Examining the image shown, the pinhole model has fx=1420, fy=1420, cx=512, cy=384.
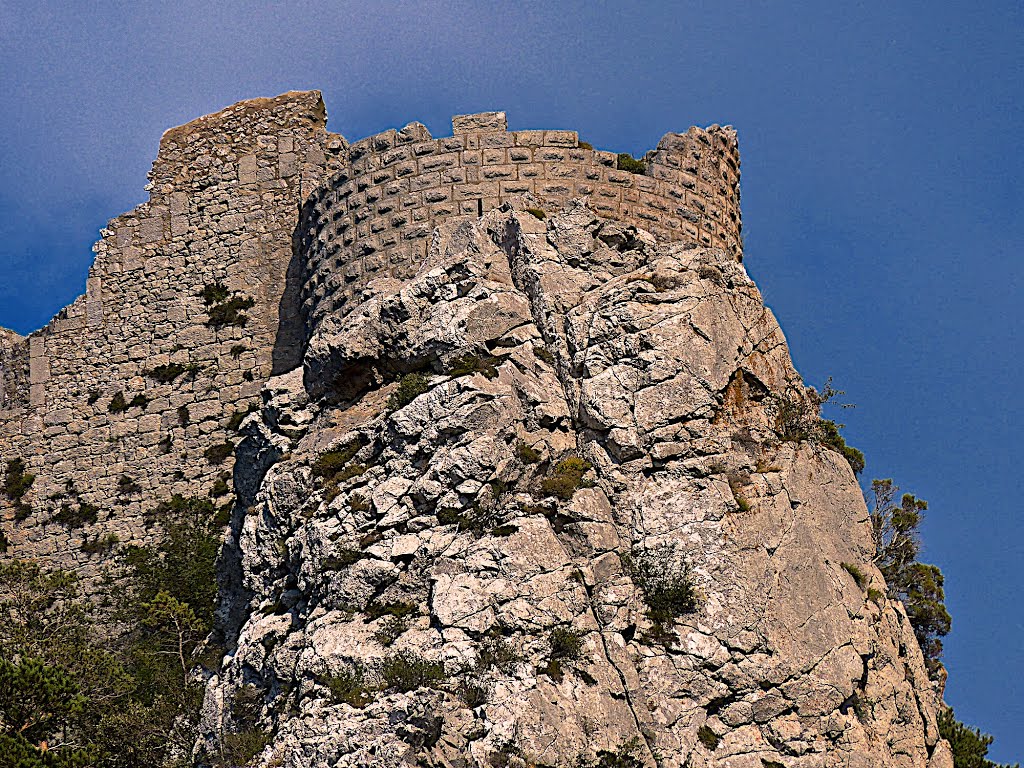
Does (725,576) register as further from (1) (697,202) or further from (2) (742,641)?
(1) (697,202)

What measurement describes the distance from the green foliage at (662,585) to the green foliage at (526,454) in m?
2.08

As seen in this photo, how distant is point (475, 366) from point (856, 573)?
6523mm

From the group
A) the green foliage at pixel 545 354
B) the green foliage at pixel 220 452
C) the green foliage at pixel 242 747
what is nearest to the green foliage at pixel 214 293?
the green foliage at pixel 220 452

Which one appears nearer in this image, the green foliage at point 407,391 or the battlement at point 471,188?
the green foliage at point 407,391

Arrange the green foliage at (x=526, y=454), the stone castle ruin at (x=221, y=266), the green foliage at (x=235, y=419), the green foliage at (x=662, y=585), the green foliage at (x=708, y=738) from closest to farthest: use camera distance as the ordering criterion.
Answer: the green foliage at (x=708, y=738)
the green foliage at (x=662, y=585)
the green foliage at (x=526, y=454)
the stone castle ruin at (x=221, y=266)
the green foliage at (x=235, y=419)

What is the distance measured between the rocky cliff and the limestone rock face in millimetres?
46

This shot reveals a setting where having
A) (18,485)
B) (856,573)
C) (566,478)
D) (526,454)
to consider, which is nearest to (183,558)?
(18,485)

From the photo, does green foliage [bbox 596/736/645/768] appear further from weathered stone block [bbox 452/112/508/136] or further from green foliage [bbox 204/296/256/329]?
green foliage [bbox 204/296/256/329]

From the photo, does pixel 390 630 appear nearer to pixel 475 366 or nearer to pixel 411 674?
pixel 411 674

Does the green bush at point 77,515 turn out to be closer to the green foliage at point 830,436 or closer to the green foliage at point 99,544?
the green foliage at point 99,544

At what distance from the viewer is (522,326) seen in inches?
891

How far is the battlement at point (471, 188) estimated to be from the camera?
24.7 metres

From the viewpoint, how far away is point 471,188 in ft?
81.2

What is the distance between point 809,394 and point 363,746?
10.1 metres
